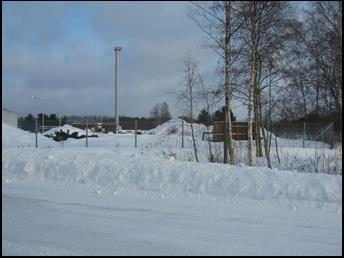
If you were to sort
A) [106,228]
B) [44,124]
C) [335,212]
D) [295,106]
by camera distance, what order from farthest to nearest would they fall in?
1. [295,106]
2. [44,124]
3. [335,212]
4. [106,228]

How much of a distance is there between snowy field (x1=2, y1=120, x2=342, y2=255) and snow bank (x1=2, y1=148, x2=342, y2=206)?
23 millimetres

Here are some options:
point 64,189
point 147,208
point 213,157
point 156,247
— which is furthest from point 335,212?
point 213,157

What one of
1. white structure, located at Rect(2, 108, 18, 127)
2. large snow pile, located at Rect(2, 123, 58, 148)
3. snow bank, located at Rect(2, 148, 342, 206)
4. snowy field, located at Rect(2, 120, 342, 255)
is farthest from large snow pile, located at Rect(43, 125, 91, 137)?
snow bank, located at Rect(2, 148, 342, 206)

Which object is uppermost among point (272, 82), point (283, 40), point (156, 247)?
point (283, 40)

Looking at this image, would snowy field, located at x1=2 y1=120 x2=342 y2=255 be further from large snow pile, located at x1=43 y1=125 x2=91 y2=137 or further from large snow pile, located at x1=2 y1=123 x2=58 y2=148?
large snow pile, located at x1=43 y1=125 x2=91 y2=137

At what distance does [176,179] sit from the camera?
1182 cm

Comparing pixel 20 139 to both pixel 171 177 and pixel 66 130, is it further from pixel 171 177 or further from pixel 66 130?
pixel 171 177

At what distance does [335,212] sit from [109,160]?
6531mm

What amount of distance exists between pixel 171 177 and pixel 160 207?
226cm

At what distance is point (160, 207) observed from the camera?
9.72 meters

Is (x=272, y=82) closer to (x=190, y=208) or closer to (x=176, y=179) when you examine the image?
(x=176, y=179)

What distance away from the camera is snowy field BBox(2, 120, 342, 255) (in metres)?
6.75

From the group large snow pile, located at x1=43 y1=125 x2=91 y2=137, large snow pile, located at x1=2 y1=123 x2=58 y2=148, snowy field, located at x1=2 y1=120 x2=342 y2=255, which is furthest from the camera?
large snow pile, located at x1=43 y1=125 x2=91 y2=137

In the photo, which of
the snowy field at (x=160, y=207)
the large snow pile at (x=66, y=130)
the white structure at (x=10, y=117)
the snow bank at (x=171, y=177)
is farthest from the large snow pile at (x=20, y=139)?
the snow bank at (x=171, y=177)
